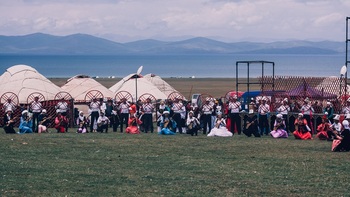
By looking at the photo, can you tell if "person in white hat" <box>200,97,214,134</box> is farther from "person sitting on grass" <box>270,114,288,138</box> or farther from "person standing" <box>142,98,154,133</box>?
"person sitting on grass" <box>270,114,288,138</box>

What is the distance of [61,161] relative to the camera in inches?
778

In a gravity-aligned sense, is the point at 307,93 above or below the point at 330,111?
above

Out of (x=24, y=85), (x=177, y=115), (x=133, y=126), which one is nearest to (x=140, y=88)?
(x=24, y=85)

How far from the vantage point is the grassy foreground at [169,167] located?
15375mm

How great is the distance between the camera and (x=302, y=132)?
89.9 feet

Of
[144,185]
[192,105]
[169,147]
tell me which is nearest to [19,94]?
[192,105]

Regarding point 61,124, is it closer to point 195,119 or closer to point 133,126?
point 133,126

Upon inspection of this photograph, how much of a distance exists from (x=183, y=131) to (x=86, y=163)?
12.5 metres

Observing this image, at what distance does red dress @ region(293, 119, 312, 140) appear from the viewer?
27.2m

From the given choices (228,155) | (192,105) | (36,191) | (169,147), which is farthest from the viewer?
(192,105)

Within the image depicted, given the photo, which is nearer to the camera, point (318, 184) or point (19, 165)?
point (318, 184)

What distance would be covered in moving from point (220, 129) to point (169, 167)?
1033cm

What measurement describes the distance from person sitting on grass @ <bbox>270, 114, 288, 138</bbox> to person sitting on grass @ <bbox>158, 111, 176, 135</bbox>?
4.07 meters

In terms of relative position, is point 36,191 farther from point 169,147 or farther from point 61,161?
point 169,147
